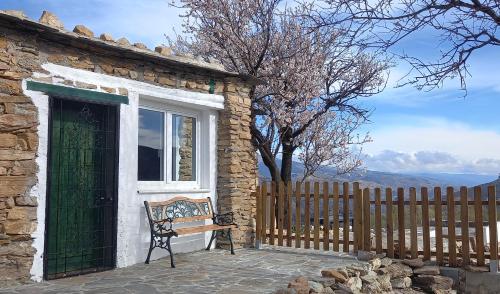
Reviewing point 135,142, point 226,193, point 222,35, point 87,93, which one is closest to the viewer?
point 87,93

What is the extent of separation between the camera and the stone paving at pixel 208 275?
5.73 m

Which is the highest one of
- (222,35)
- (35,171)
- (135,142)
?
(222,35)

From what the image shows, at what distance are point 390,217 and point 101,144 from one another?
496 cm

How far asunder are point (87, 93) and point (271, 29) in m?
8.61

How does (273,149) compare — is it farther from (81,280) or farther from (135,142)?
(81,280)

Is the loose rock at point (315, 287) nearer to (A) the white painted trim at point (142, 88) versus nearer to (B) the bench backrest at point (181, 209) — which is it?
(B) the bench backrest at point (181, 209)

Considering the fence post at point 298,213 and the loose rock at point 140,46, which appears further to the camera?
the fence post at point 298,213

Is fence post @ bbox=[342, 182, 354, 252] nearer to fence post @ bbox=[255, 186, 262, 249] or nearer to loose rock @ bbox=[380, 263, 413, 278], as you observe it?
loose rock @ bbox=[380, 263, 413, 278]

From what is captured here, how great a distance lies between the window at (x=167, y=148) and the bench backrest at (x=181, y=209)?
1.30 ft

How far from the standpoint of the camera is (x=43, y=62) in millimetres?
6184

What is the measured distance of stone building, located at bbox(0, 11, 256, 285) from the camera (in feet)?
19.2

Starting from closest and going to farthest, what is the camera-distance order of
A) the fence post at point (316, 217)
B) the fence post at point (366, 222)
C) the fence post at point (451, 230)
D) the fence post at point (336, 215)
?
1. the fence post at point (451, 230)
2. the fence post at point (366, 222)
3. the fence post at point (336, 215)
4. the fence post at point (316, 217)

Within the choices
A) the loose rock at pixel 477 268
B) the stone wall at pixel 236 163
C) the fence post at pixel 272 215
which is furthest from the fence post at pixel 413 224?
the stone wall at pixel 236 163

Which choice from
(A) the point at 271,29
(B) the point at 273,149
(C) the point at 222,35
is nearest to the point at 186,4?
(C) the point at 222,35
